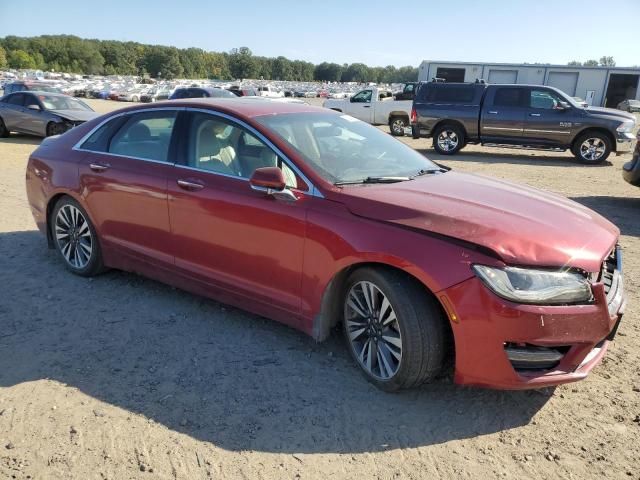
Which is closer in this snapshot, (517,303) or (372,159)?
(517,303)

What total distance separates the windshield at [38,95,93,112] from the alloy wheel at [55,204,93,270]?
40.9 feet

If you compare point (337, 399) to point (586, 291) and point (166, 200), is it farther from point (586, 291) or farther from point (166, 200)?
point (166, 200)

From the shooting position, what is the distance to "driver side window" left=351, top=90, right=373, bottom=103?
22334 mm

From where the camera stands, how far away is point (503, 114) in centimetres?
1470

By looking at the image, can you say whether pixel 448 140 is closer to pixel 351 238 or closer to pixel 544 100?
pixel 544 100

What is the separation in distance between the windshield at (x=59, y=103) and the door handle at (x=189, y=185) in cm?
1398

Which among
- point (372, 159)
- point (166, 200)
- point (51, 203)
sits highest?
point (372, 159)

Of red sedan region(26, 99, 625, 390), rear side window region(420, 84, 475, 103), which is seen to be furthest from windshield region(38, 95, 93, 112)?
red sedan region(26, 99, 625, 390)

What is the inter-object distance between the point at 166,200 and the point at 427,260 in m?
2.19

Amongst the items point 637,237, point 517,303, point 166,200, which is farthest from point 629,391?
point 637,237

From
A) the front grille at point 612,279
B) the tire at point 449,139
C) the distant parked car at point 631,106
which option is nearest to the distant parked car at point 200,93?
the tire at point 449,139

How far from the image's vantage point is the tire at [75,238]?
193 inches

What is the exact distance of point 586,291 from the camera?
2822 millimetres

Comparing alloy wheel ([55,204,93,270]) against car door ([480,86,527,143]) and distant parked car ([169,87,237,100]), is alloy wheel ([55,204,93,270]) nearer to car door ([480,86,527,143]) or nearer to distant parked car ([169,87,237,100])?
car door ([480,86,527,143])
